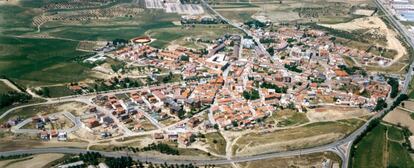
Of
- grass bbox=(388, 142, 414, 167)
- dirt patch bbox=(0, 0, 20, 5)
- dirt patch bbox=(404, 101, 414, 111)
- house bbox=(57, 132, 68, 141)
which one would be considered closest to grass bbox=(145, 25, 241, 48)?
dirt patch bbox=(0, 0, 20, 5)

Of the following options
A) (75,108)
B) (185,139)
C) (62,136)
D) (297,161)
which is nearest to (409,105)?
(297,161)

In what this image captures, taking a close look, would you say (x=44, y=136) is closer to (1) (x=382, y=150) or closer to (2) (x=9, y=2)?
(1) (x=382, y=150)

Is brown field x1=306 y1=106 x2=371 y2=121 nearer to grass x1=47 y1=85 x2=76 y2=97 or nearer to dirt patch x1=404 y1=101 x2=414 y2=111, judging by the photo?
dirt patch x1=404 y1=101 x2=414 y2=111

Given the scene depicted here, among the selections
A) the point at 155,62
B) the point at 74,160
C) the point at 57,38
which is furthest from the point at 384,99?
the point at 57,38

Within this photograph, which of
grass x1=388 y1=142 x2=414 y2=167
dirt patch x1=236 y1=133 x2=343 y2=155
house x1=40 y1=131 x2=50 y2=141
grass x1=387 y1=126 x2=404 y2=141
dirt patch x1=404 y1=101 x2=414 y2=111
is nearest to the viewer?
grass x1=388 y1=142 x2=414 y2=167

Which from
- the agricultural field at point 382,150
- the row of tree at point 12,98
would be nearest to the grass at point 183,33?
the row of tree at point 12,98

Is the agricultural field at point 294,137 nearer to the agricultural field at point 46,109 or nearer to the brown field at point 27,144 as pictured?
the brown field at point 27,144
